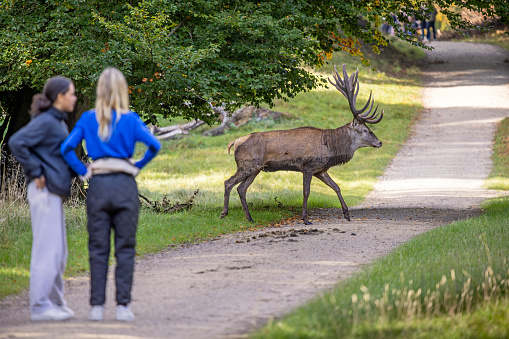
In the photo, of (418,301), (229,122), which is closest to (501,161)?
(229,122)

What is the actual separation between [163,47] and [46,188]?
258 inches

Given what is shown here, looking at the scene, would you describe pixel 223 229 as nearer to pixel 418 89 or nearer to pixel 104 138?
pixel 104 138

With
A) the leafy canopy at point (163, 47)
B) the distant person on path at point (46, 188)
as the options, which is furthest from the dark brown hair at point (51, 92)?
the leafy canopy at point (163, 47)

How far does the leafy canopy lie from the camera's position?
37.3 feet

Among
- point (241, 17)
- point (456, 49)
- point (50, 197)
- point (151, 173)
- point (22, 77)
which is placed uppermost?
point (456, 49)

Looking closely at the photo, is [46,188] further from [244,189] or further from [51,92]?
[244,189]

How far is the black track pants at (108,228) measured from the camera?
5.47 m

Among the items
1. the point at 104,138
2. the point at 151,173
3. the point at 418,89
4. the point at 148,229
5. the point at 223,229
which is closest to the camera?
the point at 104,138

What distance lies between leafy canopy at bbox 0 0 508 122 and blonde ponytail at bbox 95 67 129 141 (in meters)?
5.85

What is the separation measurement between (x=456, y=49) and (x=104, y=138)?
4517 centimetres

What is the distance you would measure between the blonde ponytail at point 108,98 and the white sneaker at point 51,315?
5.07 feet

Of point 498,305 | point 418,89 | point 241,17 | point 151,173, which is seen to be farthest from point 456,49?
point 498,305

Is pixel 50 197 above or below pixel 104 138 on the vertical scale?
below

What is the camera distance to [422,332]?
16.2 ft
